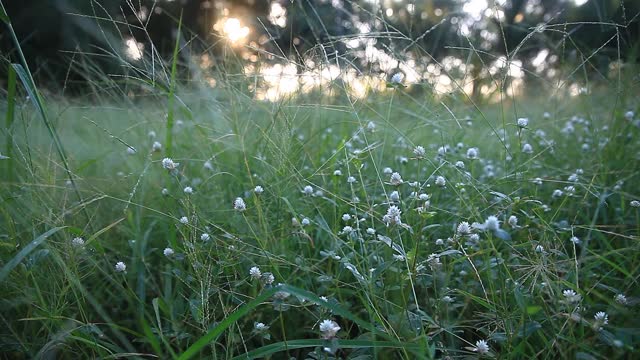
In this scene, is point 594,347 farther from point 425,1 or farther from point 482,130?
point 425,1

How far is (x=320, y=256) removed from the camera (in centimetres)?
158

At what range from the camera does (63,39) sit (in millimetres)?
7348

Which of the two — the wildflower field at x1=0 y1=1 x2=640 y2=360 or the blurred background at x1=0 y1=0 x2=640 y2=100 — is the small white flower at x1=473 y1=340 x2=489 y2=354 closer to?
the wildflower field at x1=0 y1=1 x2=640 y2=360

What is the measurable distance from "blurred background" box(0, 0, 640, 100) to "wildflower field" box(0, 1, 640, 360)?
144mm

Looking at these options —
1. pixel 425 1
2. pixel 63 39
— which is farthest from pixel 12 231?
pixel 63 39

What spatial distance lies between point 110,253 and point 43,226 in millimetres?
309

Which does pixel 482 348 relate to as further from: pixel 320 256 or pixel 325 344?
pixel 320 256

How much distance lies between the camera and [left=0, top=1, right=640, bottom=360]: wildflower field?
105 centimetres

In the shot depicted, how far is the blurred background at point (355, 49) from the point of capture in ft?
5.30

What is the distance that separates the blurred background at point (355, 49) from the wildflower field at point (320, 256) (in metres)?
0.14

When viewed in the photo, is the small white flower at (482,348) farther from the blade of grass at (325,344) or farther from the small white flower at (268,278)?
the small white flower at (268,278)

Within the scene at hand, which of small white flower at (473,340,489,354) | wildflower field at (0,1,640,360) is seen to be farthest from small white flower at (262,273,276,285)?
small white flower at (473,340,489,354)

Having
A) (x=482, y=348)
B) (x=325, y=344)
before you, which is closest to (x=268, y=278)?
(x=325, y=344)

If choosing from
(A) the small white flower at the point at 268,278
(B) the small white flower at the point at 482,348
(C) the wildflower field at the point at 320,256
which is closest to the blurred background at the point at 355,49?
(C) the wildflower field at the point at 320,256
